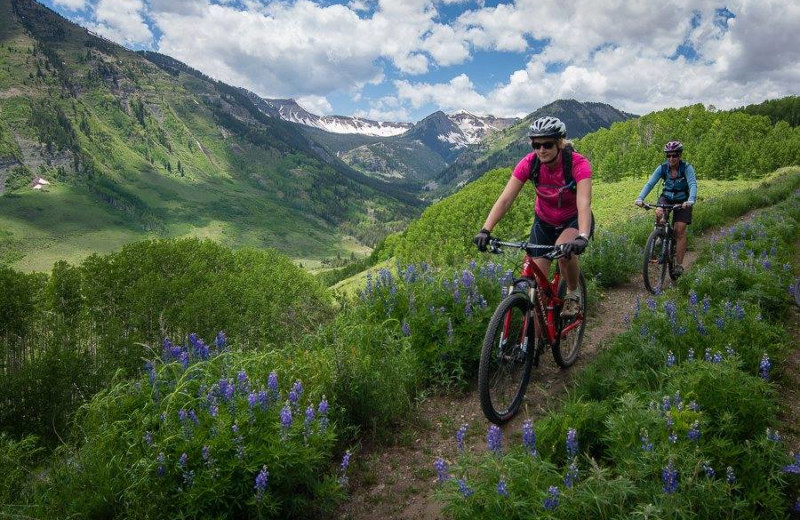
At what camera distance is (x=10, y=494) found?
132 inches

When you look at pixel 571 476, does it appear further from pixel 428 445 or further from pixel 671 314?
pixel 671 314

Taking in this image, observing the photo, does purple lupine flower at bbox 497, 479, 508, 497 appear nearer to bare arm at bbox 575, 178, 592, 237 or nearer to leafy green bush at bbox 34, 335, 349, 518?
leafy green bush at bbox 34, 335, 349, 518

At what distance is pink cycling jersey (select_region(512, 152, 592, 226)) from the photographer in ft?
18.7

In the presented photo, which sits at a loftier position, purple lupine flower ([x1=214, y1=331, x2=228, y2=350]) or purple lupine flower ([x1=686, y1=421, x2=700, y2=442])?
purple lupine flower ([x1=686, y1=421, x2=700, y2=442])

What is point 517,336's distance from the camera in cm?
536

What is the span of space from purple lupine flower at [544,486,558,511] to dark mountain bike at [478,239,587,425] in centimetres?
180

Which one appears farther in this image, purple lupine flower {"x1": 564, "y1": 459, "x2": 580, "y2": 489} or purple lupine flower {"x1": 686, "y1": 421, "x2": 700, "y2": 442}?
purple lupine flower {"x1": 686, "y1": 421, "x2": 700, "y2": 442}

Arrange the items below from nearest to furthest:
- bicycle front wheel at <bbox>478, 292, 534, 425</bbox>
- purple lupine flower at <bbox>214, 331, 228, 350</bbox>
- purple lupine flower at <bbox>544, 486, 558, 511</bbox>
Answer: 1. purple lupine flower at <bbox>544, 486, 558, 511</bbox>
2. bicycle front wheel at <bbox>478, 292, 534, 425</bbox>
3. purple lupine flower at <bbox>214, 331, 228, 350</bbox>

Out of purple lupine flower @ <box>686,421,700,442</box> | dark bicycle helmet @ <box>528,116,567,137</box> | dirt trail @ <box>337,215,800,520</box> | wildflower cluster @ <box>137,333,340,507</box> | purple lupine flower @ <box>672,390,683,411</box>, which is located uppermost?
dark bicycle helmet @ <box>528,116,567,137</box>

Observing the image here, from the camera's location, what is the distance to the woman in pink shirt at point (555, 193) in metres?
5.35

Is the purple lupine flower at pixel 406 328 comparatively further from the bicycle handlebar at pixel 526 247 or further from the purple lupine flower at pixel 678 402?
the purple lupine flower at pixel 678 402

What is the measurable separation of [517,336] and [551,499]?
2.75 meters

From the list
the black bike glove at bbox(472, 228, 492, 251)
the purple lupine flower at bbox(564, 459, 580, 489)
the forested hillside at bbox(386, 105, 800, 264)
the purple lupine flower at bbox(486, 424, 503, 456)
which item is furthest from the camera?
the forested hillside at bbox(386, 105, 800, 264)

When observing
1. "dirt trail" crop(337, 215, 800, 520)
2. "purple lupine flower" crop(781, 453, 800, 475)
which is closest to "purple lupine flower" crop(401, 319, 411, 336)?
"dirt trail" crop(337, 215, 800, 520)
